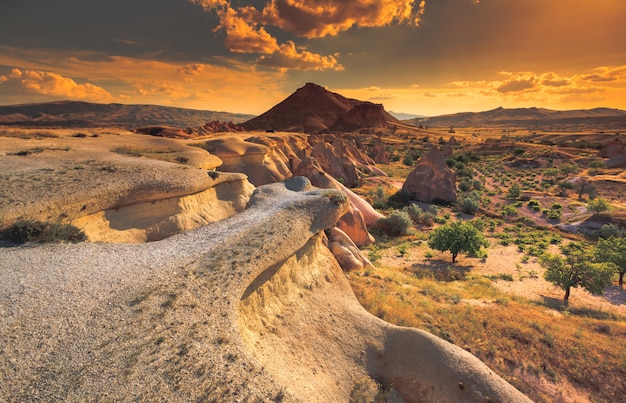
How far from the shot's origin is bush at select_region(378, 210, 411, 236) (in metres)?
31.2

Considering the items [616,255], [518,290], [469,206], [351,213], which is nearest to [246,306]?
[351,213]

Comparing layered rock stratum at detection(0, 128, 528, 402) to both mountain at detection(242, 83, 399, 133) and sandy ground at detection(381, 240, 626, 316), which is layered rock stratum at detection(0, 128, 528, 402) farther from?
mountain at detection(242, 83, 399, 133)

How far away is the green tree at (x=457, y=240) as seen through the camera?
25.0m

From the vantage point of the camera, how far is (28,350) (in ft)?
21.6

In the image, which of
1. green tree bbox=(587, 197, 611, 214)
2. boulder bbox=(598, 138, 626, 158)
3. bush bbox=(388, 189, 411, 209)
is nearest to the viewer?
green tree bbox=(587, 197, 611, 214)

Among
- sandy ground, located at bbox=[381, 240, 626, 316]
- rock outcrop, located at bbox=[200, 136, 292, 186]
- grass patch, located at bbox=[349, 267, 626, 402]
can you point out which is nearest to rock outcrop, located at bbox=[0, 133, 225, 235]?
rock outcrop, located at bbox=[200, 136, 292, 186]

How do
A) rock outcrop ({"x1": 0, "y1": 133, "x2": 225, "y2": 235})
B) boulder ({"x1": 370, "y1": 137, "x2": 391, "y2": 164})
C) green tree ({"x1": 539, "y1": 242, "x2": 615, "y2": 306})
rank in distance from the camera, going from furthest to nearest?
1. boulder ({"x1": 370, "y1": 137, "x2": 391, "y2": 164})
2. green tree ({"x1": 539, "y1": 242, "x2": 615, "y2": 306})
3. rock outcrop ({"x1": 0, "y1": 133, "x2": 225, "y2": 235})

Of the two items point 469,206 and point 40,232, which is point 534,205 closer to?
point 469,206

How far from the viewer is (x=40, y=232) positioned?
449 inches

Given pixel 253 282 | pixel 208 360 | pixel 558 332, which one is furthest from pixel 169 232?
pixel 558 332

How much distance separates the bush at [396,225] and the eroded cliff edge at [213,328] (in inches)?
677

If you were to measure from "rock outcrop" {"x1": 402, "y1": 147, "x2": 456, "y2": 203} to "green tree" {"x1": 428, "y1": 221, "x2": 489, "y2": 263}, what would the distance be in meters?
17.5

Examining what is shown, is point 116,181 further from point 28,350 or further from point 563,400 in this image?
point 563,400

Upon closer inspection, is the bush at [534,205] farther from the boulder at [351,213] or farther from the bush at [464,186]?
the boulder at [351,213]
